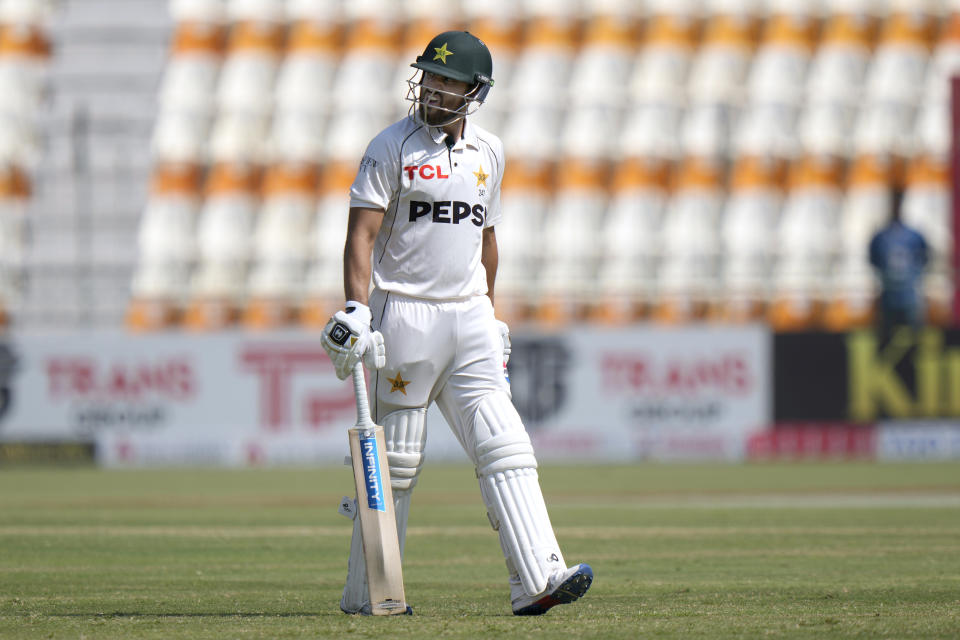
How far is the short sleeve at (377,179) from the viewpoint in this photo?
21.4 feet

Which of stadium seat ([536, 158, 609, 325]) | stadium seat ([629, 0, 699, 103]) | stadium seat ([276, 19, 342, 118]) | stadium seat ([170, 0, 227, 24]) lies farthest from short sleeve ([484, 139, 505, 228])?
stadium seat ([170, 0, 227, 24])

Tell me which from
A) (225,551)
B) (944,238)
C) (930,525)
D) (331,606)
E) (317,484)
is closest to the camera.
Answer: (331,606)

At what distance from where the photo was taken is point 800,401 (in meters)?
23.0

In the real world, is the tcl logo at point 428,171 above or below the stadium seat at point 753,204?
below

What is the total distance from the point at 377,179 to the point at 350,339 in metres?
0.64

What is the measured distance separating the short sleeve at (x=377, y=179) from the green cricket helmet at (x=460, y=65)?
0.23m

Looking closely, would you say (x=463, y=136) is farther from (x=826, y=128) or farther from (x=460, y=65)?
(x=826, y=128)

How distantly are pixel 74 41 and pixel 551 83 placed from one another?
9294 mm

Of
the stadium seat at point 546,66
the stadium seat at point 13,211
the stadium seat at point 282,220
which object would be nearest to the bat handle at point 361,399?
the stadium seat at point 282,220

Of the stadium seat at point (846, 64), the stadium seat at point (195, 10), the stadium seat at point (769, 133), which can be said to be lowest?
the stadium seat at point (769, 133)

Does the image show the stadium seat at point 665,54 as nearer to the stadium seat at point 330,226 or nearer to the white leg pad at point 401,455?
the stadium seat at point 330,226

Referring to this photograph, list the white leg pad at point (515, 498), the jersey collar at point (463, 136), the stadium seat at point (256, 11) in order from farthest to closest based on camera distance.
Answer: the stadium seat at point (256, 11) → the jersey collar at point (463, 136) → the white leg pad at point (515, 498)

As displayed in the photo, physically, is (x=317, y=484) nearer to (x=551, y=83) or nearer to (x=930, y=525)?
(x=930, y=525)

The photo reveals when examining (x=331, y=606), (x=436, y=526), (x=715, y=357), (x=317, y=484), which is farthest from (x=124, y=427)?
(x=331, y=606)
